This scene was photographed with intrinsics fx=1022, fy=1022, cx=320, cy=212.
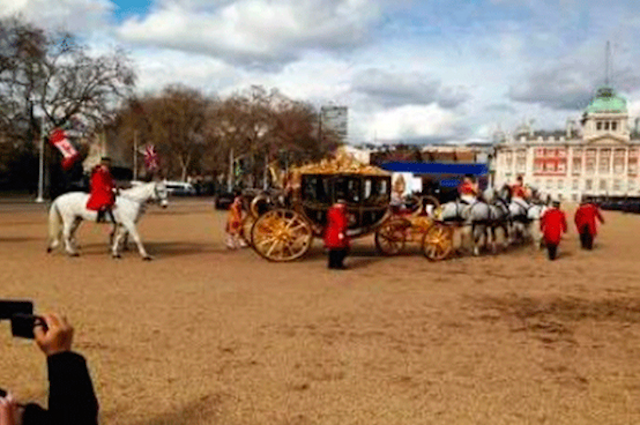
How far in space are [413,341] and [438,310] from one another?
2.83m

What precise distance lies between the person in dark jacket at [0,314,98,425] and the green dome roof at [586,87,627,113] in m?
174

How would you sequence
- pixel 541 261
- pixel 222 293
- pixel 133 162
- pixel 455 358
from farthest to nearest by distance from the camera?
pixel 133 162, pixel 541 261, pixel 222 293, pixel 455 358

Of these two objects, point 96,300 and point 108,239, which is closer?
point 96,300

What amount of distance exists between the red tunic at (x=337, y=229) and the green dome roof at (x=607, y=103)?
158 m

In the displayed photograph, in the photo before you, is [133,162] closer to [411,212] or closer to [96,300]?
[411,212]

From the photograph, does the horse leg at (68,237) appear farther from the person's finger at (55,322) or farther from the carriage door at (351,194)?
the person's finger at (55,322)

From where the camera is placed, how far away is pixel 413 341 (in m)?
10.9

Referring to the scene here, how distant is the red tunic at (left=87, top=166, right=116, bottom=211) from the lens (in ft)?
65.4

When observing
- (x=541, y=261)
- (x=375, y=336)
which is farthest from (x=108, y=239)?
(x=375, y=336)

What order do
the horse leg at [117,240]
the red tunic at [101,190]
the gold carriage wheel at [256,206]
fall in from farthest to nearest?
the gold carriage wheel at [256,206] < the horse leg at [117,240] < the red tunic at [101,190]

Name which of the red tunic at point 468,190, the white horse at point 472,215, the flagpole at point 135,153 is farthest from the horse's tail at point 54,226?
the flagpole at point 135,153

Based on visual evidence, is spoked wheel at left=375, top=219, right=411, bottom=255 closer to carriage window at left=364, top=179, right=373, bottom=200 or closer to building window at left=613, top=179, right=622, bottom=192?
carriage window at left=364, top=179, right=373, bottom=200

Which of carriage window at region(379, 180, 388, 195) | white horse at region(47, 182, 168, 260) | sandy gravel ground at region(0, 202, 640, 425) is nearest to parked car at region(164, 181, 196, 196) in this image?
carriage window at region(379, 180, 388, 195)

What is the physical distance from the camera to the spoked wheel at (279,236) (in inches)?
825
